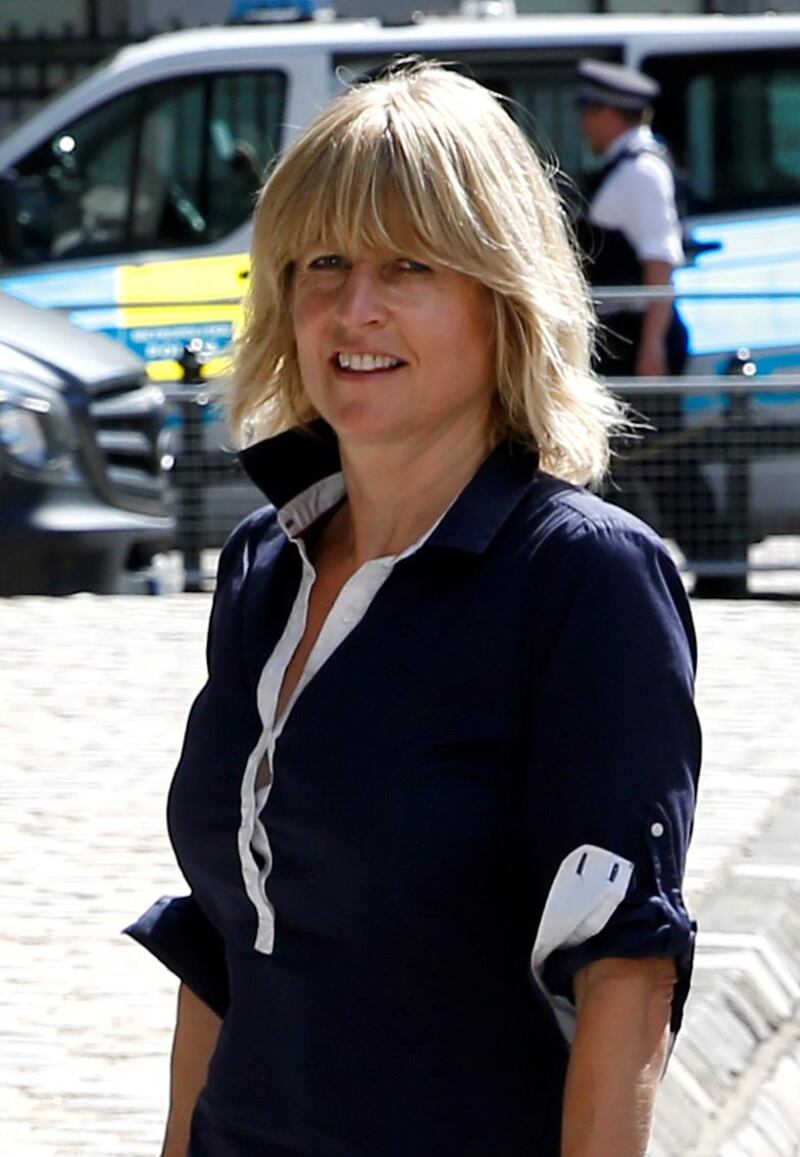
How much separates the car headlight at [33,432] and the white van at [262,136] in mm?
2270

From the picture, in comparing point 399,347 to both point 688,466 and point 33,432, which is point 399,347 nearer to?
point 33,432

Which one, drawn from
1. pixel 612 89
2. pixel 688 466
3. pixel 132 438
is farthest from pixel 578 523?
pixel 612 89

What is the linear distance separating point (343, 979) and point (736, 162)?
9602 millimetres

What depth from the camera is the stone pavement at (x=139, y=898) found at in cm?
407

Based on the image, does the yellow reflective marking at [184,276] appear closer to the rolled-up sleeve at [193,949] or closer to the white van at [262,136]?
the white van at [262,136]

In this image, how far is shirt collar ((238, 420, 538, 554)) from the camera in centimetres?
221

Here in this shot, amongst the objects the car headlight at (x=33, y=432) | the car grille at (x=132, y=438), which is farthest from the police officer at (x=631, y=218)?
the car headlight at (x=33, y=432)

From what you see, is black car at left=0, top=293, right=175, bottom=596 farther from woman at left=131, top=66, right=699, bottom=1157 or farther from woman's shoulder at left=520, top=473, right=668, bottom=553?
woman's shoulder at left=520, top=473, right=668, bottom=553

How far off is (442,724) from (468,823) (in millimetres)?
85

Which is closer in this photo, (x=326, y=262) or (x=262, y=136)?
(x=326, y=262)

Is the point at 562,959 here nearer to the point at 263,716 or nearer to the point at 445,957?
the point at 445,957

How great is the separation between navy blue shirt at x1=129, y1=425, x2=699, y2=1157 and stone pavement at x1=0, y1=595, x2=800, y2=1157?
5.35 ft

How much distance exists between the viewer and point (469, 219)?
223 centimetres

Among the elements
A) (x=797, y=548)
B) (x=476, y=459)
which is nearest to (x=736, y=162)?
(x=797, y=548)
